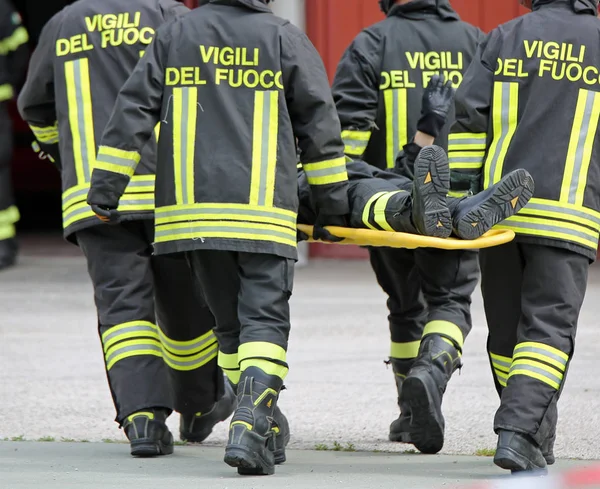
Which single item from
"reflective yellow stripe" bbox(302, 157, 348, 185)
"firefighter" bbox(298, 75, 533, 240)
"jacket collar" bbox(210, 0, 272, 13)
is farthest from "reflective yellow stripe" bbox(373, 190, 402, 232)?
"jacket collar" bbox(210, 0, 272, 13)

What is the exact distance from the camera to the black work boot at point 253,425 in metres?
4.63

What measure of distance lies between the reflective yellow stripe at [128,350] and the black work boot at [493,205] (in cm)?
132

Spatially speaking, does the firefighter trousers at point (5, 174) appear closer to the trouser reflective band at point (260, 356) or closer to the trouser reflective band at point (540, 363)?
the trouser reflective band at point (260, 356)

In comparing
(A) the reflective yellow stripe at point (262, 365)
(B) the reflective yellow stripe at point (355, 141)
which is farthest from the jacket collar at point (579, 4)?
(A) the reflective yellow stripe at point (262, 365)

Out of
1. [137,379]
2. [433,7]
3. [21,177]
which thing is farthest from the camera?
[21,177]

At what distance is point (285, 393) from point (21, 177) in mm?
10058

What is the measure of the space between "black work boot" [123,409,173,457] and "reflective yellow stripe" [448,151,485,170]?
4.95ft

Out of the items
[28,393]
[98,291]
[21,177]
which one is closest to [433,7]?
[98,291]

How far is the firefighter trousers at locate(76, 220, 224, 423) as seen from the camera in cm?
527

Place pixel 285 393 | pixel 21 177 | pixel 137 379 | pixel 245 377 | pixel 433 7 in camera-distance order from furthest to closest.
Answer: pixel 21 177 → pixel 285 393 → pixel 433 7 → pixel 137 379 → pixel 245 377

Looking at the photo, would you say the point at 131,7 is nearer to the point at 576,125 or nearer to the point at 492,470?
the point at 576,125

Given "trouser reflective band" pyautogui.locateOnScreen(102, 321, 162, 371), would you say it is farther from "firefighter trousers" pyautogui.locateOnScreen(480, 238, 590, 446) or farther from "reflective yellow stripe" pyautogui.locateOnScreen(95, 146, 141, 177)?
"firefighter trousers" pyautogui.locateOnScreen(480, 238, 590, 446)

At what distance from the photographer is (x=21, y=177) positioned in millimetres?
16031

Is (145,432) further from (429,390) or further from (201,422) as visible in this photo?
(429,390)
